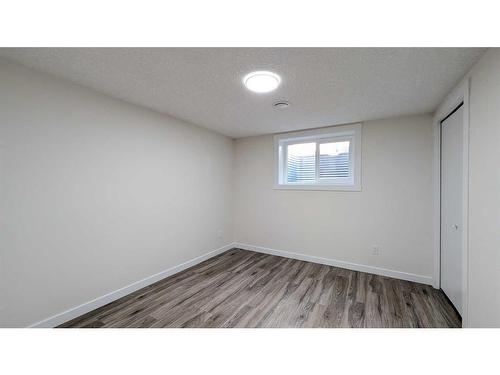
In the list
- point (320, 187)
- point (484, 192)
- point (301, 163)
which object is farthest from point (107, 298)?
point (484, 192)

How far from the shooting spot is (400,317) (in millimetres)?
1786

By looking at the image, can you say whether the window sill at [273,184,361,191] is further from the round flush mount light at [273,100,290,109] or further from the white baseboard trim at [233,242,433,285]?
the round flush mount light at [273,100,290,109]

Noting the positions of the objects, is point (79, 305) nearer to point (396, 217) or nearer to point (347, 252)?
point (347, 252)

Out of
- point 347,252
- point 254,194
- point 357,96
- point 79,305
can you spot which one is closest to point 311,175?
point 254,194

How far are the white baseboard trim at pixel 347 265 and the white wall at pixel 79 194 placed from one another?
4.43ft

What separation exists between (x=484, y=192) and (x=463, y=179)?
311 mm

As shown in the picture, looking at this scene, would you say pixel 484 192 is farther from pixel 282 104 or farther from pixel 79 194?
pixel 79 194

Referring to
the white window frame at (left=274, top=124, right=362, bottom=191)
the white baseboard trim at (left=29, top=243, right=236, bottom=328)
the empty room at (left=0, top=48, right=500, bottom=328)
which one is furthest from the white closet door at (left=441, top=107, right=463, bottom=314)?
the white baseboard trim at (left=29, top=243, right=236, bottom=328)

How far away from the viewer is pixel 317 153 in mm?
3195

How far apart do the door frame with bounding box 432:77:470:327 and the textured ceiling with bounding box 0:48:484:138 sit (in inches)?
4.6

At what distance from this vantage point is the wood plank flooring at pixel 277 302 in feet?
5.69

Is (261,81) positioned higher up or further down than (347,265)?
higher up

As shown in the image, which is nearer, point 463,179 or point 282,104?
point 463,179

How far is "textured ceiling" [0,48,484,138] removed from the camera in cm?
132
